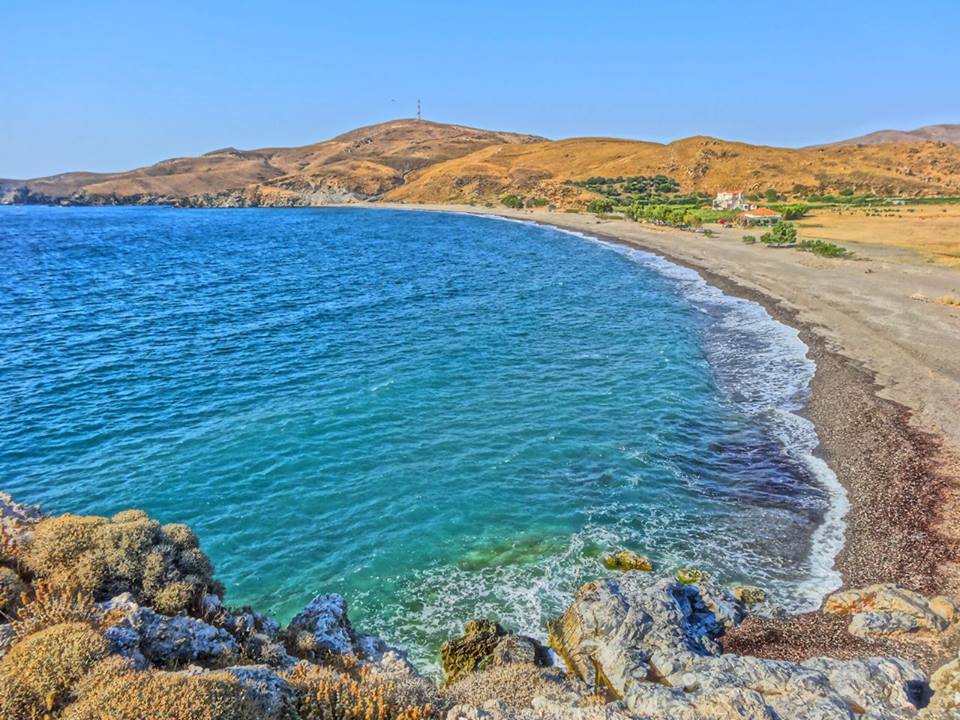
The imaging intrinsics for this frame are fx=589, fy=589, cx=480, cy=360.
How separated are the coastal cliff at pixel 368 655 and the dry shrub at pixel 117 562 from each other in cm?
2

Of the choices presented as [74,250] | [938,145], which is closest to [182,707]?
[74,250]

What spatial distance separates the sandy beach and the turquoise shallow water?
117 centimetres

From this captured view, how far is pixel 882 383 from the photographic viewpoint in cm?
2953

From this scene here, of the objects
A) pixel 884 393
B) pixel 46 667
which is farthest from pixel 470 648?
pixel 884 393

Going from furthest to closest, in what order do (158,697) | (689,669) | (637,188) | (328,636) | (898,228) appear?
1. (637,188)
2. (898,228)
3. (689,669)
4. (328,636)
5. (158,697)

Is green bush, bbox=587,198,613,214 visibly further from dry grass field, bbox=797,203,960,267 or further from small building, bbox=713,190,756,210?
dry grass field, bbox=797,203,960,267

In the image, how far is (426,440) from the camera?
2541 centimetres

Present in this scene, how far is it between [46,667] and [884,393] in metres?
32.6

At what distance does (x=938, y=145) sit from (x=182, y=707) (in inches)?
9296

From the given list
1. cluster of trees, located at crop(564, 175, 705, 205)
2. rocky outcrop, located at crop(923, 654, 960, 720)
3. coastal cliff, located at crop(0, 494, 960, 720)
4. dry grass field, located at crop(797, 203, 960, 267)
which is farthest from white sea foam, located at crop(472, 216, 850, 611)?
cluster of trees, located at crop(564, 175, 705, 205)

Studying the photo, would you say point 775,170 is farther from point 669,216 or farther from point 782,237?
point 782,237

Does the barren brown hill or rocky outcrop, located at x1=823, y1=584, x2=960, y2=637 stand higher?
the barren brown hill

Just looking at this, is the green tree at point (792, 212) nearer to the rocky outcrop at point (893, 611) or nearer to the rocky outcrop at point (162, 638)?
the rocky outcrop at point (893, 611)

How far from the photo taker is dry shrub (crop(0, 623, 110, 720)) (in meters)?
6.78
